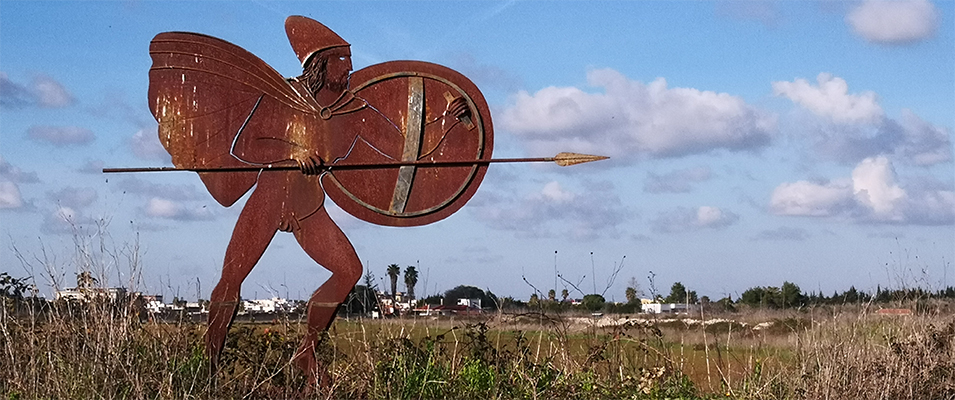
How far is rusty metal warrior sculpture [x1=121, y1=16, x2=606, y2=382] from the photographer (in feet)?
25.9

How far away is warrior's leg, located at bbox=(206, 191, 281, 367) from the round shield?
0.53 metres

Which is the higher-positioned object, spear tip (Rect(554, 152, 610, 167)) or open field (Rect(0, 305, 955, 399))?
spear tip (Rect(554, 152, 610, 167))

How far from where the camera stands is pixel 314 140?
316 inches

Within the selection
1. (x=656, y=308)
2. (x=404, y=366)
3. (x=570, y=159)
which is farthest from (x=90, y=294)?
(x=656, y=308)

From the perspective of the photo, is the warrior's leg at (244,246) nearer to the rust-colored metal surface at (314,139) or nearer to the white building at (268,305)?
the rust-colored metal surface at (314,139)

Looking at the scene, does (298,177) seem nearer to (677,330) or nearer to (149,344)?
(149,344)

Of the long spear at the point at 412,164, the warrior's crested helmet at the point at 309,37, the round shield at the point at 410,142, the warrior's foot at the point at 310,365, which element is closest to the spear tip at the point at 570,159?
the long spear at the point at 412,164

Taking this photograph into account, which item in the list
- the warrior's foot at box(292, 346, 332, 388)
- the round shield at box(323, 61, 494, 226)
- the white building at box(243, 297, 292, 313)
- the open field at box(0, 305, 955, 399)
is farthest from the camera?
the white building at box(243, 297, 292, 313)

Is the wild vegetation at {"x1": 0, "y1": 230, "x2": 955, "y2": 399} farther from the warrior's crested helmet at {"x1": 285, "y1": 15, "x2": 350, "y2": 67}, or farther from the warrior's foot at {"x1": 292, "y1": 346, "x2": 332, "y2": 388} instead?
the warrior's crested helmet at {"x1": 285, "y1": 15, "x2": 350, "y2": 67}

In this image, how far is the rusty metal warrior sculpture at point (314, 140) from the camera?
7902 mm

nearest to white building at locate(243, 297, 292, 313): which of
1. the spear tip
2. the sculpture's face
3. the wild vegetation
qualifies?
the wild vegetation

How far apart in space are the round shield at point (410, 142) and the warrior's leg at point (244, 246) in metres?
0.53

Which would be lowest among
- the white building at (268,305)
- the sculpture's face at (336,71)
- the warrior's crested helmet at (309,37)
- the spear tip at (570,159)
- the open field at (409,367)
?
the open field at (409,367)

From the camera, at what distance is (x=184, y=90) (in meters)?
8.14
